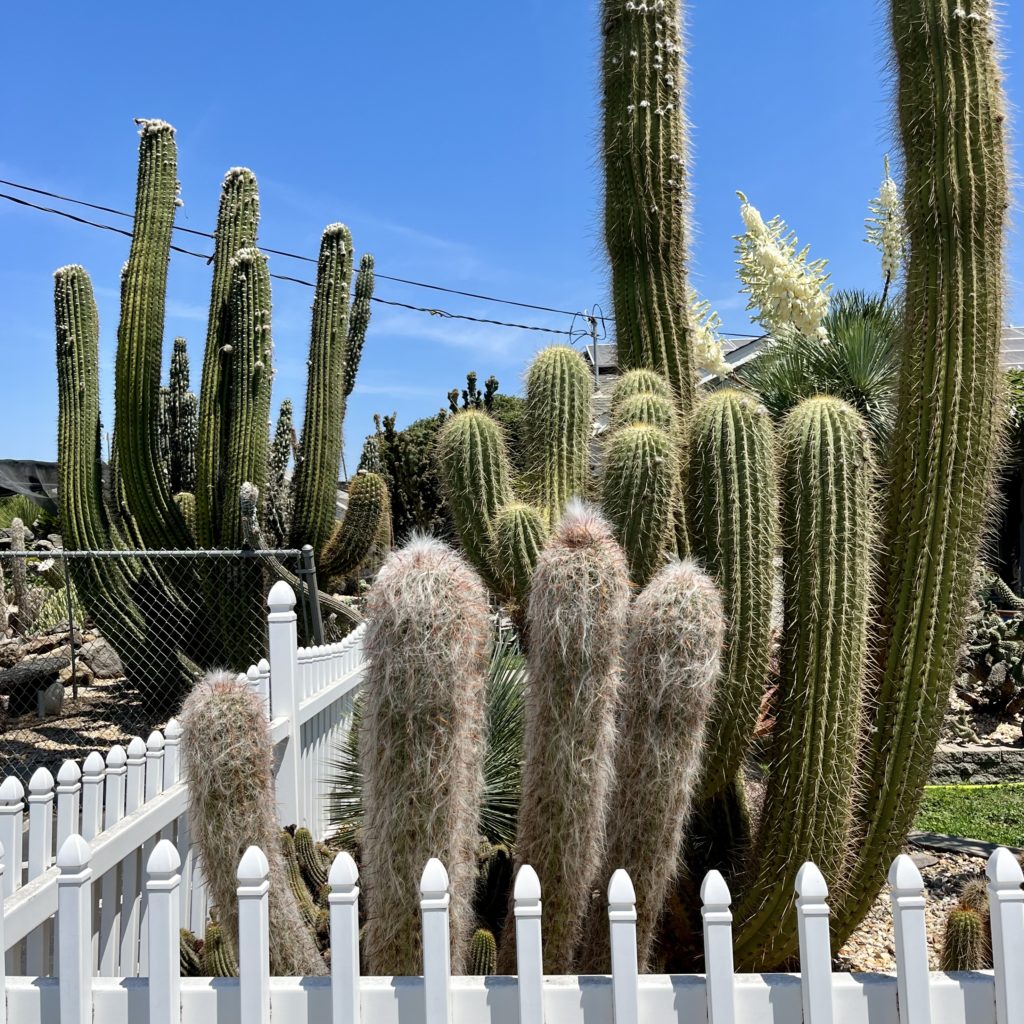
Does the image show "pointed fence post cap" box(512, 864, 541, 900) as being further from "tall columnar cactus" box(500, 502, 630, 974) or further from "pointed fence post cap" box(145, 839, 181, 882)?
"pointed fence post cap" box(145, 839, 181, 882)

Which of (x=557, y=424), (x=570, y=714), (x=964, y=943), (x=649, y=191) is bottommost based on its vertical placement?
(x=964, y=943)

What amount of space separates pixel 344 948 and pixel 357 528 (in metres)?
7.40

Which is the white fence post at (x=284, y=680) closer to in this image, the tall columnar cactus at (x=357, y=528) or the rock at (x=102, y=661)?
the tall columnar cactus at (x=357, y=528)

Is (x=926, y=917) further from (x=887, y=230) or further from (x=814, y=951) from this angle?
(x=887, y=230)

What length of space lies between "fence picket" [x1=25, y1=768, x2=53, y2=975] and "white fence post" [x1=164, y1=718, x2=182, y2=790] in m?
0.74

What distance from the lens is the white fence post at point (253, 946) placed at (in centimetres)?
217

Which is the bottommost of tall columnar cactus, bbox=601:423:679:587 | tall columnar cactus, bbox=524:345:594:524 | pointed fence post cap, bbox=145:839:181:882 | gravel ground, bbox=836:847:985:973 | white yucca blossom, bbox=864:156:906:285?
gravel ground, bbox=836:847:985:973

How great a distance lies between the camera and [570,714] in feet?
8.69

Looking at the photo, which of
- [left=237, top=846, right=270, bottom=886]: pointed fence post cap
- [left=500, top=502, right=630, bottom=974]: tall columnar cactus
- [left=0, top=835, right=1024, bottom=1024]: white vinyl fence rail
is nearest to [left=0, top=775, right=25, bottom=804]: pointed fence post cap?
[left=0, top=835, right=1024, bottom=1024]: white vinyl fence rail

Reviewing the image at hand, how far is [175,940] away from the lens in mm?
2195

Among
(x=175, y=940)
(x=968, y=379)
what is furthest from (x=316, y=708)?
(x=968, y=379)

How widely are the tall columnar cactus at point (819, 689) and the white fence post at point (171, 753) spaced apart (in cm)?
221

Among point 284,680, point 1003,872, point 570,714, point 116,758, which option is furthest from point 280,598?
point 1003,872

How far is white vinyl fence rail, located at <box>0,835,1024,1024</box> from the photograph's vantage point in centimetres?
214
